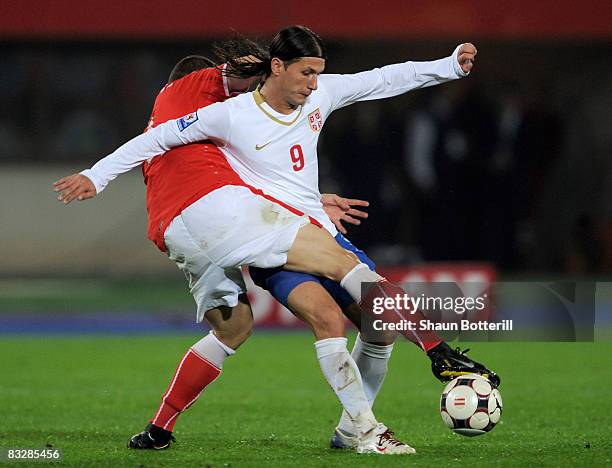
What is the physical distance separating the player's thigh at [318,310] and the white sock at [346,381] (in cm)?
4

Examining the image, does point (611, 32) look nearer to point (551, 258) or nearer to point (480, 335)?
point (551, 258)

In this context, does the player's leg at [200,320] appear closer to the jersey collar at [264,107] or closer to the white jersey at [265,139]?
the white jersey at [265,139]

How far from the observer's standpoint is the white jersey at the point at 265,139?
6.15m

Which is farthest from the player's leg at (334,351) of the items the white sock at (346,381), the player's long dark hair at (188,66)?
the player's long dark hair at (188,66)

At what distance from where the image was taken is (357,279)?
19.3 ft

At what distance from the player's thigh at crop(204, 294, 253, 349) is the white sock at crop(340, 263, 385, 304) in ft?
2.46

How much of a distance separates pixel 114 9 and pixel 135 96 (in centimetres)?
151

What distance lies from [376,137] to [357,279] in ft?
37.2

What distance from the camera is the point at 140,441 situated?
6.39 meters

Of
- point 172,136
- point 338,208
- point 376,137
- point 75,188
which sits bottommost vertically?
point 75,188

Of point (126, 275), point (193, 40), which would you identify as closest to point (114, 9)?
point (193, 40)

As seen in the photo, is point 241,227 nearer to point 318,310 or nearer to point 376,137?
point 318,310

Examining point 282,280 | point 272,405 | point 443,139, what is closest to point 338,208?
point 282,280

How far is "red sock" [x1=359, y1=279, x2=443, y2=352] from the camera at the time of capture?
582 centimetres
